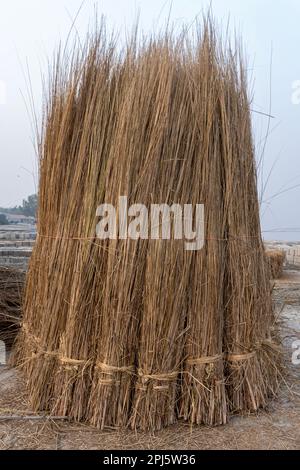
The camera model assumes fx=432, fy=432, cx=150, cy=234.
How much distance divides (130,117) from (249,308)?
3.24ft

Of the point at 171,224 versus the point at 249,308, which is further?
the point at 249,308

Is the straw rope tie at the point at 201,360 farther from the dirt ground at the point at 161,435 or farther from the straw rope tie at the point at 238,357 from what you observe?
the dirt ground at the point at 161,435

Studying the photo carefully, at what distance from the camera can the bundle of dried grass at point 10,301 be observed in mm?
3027

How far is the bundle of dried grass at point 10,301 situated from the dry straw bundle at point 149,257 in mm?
1095

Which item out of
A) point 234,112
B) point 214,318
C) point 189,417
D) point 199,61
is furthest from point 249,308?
point 199,61

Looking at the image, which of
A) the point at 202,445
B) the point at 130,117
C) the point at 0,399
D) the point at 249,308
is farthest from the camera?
the point at 0,399

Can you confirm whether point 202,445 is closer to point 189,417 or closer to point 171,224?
point 189,417

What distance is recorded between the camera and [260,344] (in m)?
2.05

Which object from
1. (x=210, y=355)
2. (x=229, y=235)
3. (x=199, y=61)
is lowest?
(x=210, y=355)

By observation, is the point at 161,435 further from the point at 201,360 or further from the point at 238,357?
the point at 238,357

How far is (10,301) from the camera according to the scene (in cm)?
322

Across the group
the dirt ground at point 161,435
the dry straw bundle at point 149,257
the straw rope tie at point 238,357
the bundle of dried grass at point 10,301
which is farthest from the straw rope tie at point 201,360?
the bundle of dried grass at point 10,301

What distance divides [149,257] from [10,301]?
72.0 inches

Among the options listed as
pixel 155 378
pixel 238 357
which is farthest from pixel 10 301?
pixel 238 357
